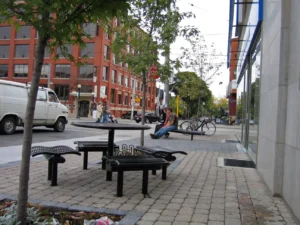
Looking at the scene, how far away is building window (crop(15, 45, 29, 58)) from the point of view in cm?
5762

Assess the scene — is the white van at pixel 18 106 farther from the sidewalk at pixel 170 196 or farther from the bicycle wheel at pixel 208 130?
the bicycle wheel at pixel 208 130

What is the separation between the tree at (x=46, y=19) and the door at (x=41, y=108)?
1247cm

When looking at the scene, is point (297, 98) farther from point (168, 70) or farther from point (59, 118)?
point (59, 118)

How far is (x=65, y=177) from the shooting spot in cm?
591

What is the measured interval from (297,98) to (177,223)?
220 cm

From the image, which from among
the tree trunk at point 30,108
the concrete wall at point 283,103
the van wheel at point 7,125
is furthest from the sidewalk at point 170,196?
the van wheel at point 7,125

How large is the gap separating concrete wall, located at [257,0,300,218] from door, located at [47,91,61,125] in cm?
1200

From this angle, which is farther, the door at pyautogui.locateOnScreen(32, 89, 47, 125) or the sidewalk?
the door at pyautogui.locateOnScreen(32, 89, 47, 125)

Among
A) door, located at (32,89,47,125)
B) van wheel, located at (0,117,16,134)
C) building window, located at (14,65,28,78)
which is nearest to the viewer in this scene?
van wheel, located at (0,117,16,134)

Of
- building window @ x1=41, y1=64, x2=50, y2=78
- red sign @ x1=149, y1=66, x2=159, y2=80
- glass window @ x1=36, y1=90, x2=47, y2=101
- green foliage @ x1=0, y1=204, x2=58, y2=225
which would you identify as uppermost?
building window @ x1=41, y1=64, x2=50, y2=78

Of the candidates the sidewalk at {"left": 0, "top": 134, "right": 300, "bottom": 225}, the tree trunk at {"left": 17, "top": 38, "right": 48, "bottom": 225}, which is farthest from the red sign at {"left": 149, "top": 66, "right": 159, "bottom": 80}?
the tree trunk at {"left": 17, "top": 38, "right": 48, "bottom": 225}

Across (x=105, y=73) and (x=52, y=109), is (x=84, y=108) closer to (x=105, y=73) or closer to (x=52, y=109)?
(x=105, y=73)

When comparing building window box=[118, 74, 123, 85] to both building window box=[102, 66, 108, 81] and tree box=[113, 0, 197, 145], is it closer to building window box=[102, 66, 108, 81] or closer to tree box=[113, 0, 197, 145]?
building window box=[102, 66, 108, 81]

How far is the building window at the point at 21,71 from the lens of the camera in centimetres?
5778
